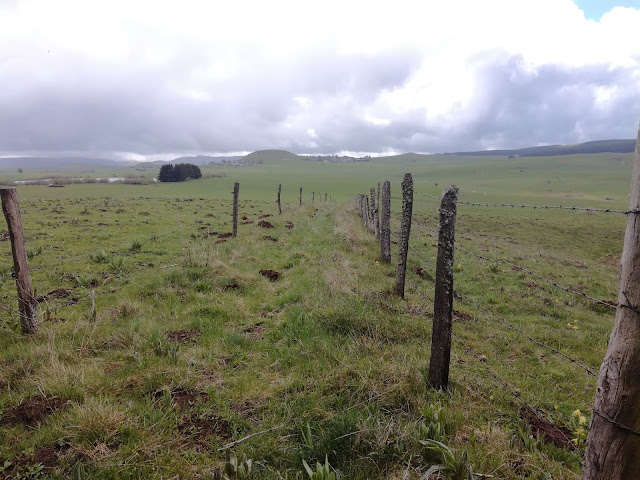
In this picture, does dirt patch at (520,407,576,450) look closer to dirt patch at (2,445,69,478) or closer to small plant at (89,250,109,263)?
dirt patch at (2,445,69,478)

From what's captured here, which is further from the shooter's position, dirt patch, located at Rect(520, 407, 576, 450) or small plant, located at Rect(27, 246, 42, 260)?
small plant, located at Rect(27, 246, 42, 260)

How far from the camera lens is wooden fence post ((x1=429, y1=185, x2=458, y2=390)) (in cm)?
417

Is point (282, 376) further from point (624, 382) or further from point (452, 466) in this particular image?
point (624, 382)

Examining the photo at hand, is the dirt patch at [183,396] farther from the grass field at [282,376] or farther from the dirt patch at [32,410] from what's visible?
the dirt patch at [32,410]

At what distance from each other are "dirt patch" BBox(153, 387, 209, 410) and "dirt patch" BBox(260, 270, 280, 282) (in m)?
5.08

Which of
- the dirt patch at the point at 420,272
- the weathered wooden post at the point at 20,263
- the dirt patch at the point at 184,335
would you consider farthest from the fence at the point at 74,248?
the dirt patch at the point at 420,272

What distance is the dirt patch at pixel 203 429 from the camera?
350cm

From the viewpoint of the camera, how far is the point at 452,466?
2.89 meters

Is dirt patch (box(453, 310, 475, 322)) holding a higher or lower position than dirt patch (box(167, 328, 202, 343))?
lower

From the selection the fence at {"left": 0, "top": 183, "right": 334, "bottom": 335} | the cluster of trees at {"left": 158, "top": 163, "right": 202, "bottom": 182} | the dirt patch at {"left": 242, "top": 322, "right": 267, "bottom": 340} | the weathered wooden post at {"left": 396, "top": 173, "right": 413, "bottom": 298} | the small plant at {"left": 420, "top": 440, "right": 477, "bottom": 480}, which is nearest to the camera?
the small plant at {"left": 420, "top": 440, "right": 477, "bottom": 480}

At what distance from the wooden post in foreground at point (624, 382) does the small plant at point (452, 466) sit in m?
0.89

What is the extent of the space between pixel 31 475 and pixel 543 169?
168 m

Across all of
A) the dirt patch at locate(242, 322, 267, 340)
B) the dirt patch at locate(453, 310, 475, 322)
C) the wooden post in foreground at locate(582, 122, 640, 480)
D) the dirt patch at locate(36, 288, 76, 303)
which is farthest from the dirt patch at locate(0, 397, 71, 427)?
the dirt patch at locate(453, 310, 475, 322)

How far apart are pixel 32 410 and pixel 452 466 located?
169 inches
